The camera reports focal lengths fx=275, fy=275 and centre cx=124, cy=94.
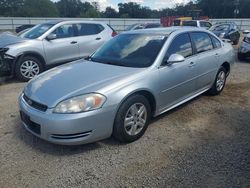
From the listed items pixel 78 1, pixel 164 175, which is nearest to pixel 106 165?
pixel 164 175

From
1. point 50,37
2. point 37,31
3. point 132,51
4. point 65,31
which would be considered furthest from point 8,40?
point 132,51

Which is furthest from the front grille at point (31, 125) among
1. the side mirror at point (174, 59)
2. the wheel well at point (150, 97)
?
the side mirror at point (174, 59)

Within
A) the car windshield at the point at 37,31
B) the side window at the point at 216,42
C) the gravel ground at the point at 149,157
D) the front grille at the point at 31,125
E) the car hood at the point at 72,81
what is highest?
the car windshield at the point at 37,31

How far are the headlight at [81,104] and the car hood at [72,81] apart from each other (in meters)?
0.07

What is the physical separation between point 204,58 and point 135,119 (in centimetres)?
212

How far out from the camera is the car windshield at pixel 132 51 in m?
4.21

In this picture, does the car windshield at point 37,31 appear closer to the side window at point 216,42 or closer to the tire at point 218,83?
the side window at point 216,42

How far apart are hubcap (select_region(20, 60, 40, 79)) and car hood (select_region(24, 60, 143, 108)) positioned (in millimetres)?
3246

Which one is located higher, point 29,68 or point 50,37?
point 50,37

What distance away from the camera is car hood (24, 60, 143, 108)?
349cm

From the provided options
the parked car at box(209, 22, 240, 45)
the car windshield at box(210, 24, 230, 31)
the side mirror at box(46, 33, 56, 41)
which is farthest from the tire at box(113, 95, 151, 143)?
the car windshield at box(210, 24, 230, 31)

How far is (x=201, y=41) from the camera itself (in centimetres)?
525

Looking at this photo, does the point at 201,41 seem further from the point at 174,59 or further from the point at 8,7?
the point at 8,7

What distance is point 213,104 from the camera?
5410 mm
